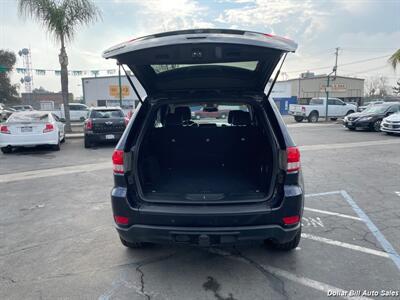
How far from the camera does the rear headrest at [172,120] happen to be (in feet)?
13.5

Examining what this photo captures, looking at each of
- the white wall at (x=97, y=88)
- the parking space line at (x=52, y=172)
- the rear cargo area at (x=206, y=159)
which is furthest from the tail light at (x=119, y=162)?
the white wall at (x=97, y=88)

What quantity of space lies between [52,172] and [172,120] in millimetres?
4557

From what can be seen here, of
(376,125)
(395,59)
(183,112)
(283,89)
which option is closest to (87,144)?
(183,112)

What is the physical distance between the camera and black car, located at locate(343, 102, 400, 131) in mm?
15641

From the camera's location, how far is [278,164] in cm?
275

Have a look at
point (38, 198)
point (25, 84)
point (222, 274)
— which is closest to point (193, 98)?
point (222, 274)

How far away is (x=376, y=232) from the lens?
380 cm

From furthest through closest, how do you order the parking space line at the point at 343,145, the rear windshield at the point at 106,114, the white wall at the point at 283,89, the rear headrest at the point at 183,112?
the white wall at the point at 283,89, the rear windshield at the point at 106,114, the parking space line at the point at 343,145, the rear headrest at the point at 183,112

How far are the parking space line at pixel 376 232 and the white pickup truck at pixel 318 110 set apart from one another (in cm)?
1929

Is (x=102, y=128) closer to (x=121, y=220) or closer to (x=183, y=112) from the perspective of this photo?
(x=183, y=112)

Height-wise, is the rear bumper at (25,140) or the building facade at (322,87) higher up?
the building facade at (322,87)

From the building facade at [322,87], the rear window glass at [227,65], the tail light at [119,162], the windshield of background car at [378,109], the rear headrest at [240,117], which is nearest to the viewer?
the tail light at [119,162]

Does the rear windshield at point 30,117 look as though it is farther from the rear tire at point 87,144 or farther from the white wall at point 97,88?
the white wall at point 97,88

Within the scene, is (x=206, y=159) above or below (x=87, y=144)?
above
